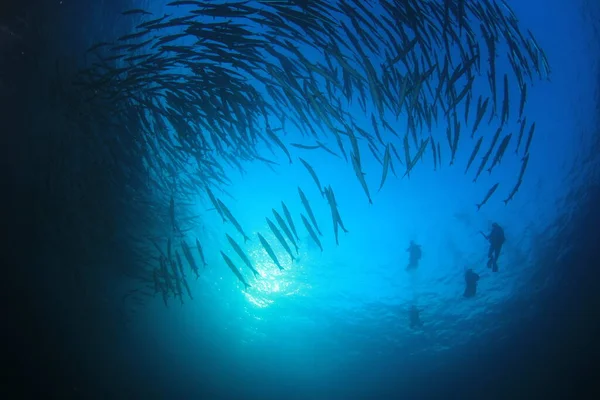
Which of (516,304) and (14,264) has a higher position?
(516,304)

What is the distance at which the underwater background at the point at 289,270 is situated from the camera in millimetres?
9445

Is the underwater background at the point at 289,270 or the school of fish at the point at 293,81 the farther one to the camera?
the underwater background at the point at 289,270

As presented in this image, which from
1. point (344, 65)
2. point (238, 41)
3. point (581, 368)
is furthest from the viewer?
point (581, 368)

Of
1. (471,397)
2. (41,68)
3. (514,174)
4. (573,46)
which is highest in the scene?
(573,46)

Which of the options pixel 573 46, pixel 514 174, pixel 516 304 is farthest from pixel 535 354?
pixel 573 46

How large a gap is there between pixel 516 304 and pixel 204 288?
17.4m

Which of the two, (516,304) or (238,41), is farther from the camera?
(516,304)

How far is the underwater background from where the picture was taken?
945 centimetres

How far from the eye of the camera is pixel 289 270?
54.4 ft

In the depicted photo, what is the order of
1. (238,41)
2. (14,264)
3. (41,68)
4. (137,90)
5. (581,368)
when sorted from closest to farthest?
(238,41) < (137,90) < (41,68) < (14,264) < (581,368)

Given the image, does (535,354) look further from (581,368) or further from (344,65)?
(344,65)

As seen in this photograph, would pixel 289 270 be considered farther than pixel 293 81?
Yes

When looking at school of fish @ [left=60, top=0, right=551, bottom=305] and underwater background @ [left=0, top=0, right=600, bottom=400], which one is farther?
underwater background @ [left=0, top=0, right=600, bottom=400]

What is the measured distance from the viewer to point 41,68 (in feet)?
28.3
